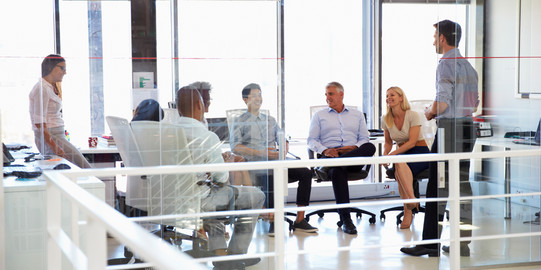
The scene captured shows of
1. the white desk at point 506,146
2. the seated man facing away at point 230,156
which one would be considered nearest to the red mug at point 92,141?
the seated man facing away at point 230,156

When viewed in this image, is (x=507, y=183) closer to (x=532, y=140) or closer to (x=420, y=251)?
(x=532, y=140)

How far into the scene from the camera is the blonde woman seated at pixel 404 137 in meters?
5.30

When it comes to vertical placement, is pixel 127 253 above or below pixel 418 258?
above

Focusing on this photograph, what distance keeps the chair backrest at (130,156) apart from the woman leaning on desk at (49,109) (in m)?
0.22

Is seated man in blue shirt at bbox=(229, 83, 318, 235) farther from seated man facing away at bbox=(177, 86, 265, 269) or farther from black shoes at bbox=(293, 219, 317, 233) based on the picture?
black shoes at bbox=(293, 219, 317, 233)

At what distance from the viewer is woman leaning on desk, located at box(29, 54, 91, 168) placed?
3.24 metres

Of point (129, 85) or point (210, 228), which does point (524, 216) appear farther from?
point (129, 85)

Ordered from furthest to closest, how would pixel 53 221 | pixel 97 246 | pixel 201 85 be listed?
1. pixel 201 85
2. pixel 53 221
3. pixel 97 246

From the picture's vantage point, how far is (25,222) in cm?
298

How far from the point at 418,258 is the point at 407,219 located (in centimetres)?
98

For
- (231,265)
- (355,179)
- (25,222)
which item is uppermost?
(25,222)

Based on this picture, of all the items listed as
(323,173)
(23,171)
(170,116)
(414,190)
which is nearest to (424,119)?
(414,190)

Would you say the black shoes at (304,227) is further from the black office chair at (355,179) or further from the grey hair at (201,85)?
the grey hair at (201,85)

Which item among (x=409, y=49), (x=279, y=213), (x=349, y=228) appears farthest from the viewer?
(x=409, y=49)
